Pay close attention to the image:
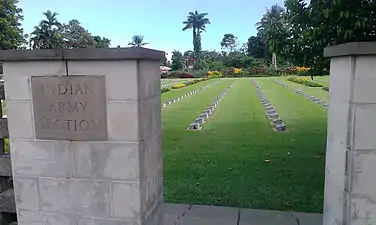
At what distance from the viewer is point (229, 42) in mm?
56250

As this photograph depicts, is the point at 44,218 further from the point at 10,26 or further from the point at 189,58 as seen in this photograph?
the point at 189,58

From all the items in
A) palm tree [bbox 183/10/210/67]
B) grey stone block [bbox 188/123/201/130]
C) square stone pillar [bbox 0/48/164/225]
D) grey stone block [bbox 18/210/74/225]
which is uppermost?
palm tree [bbox 183/10/210/67]

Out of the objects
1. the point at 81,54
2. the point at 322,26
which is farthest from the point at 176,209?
the point at 322,26

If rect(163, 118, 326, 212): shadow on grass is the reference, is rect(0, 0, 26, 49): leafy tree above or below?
above

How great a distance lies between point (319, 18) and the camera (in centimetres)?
350

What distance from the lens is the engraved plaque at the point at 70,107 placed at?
67.2 inches

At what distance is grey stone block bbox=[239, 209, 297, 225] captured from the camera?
2.65 meters

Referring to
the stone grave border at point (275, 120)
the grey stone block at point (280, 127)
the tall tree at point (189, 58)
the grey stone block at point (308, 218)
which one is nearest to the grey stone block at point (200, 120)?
the stone grave border at point (275, 120)

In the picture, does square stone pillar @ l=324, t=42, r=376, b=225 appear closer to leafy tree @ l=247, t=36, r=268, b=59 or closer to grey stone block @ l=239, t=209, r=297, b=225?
grey stone block @ l=239, t=209, r=297, b=225

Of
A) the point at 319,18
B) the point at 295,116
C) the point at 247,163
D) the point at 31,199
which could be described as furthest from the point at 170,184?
the point at 295,116

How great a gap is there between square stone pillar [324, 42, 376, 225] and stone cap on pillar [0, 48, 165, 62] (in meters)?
1.01

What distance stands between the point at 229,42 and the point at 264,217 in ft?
182

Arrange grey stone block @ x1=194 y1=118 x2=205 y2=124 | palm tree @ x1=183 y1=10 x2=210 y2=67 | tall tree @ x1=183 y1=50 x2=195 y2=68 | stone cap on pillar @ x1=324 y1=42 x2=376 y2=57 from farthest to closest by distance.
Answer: palm tree @ x1=183 y1=10 x2=210 y2=67 → tall tree @ x1=183 y1=50 x2=195 y2=68 → grey stone block @ x1=194 y1=118 x2=205 y2=124 → stone cap on pillar @ x1=324 y1=42 x2=376 y2=57

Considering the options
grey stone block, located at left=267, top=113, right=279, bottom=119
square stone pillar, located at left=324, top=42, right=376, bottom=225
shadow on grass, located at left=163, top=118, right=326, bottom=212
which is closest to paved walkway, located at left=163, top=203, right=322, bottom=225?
shadow on grass, located at left=163, top=118, right=326, bottom=212
